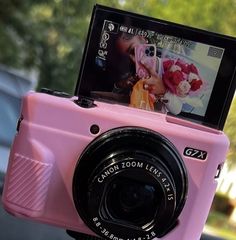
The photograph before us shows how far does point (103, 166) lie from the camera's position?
0.55 m

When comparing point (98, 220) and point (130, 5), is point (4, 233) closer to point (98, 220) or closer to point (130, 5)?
point (98, 220)

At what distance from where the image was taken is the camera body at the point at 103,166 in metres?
0.56

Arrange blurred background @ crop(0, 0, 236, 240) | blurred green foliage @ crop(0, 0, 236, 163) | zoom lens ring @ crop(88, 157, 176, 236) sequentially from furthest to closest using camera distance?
blurred green foliage @ crop(0, 0, 236, 163), blurred background @ crop(0, 0, 236, 240), zoom lens ring @ crop(88, 157, 176, 236)

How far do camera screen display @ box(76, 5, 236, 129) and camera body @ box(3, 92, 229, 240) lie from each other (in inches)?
0.8

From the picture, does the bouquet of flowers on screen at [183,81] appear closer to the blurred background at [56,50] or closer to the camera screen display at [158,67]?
the camera screen display at [158,67]

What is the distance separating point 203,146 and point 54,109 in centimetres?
16

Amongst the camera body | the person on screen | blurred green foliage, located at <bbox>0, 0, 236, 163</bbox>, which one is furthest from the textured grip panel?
blurred green foliage, located at <bbox>0, 0, 236, 163</bbox>

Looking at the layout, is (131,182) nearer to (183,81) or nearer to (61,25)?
(183,81)

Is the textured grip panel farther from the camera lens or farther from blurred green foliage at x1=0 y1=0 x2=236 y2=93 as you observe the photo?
blurred green foliage at x1=0 y1=0 x2=236 y2=93

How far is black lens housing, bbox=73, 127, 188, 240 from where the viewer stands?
0.55m

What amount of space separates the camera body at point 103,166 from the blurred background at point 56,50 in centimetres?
8

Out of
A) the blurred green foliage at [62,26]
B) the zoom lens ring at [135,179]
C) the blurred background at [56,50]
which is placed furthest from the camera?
the blurred green foliage at [62,26]

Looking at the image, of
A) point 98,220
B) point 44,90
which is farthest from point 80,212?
point 44,90

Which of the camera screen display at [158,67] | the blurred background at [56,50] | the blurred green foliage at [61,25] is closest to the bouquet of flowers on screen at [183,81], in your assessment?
the camera screen display at [158,67]
